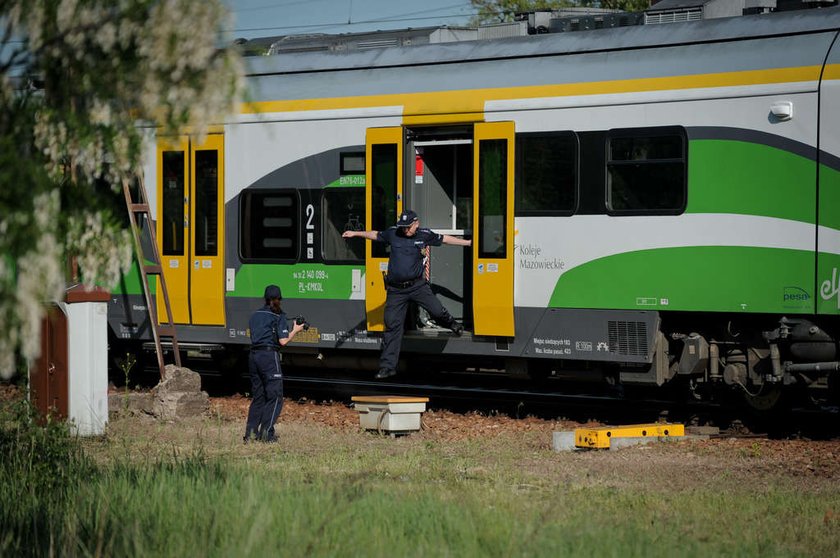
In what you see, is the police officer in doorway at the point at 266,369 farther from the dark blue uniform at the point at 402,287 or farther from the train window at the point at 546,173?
the train window at the point at 546,173

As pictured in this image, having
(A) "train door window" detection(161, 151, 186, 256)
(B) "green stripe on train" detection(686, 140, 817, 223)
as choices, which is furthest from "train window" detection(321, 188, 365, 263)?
(B) "green stripe on train" detection(686, 140, 817, 223)

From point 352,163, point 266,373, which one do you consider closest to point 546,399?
point 352,163

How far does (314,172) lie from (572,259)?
3.47 m

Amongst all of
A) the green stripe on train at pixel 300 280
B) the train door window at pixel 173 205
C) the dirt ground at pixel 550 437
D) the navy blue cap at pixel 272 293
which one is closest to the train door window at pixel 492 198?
the green stripe on train at pixel 300 280

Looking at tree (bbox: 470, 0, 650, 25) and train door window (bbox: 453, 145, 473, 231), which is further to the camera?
tree (bbox: 470, 0, 650, 25)

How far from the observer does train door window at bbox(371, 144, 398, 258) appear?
1387cm

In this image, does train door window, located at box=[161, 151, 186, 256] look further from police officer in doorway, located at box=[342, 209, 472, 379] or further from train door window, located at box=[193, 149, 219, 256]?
police officer in doorway, located at box=[342, 209, 472, 379]

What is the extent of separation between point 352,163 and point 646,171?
356 cm

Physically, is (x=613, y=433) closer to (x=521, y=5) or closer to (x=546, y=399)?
(x=546, y=399)

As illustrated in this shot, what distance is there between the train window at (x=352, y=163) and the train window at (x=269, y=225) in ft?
2.61

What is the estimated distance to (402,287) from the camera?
13.4 metres

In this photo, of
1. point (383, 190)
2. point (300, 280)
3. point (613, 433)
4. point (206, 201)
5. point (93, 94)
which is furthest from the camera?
point (206, 201)

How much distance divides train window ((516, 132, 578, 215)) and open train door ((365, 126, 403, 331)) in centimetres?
150

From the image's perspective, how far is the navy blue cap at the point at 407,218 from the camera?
13.1 meters
